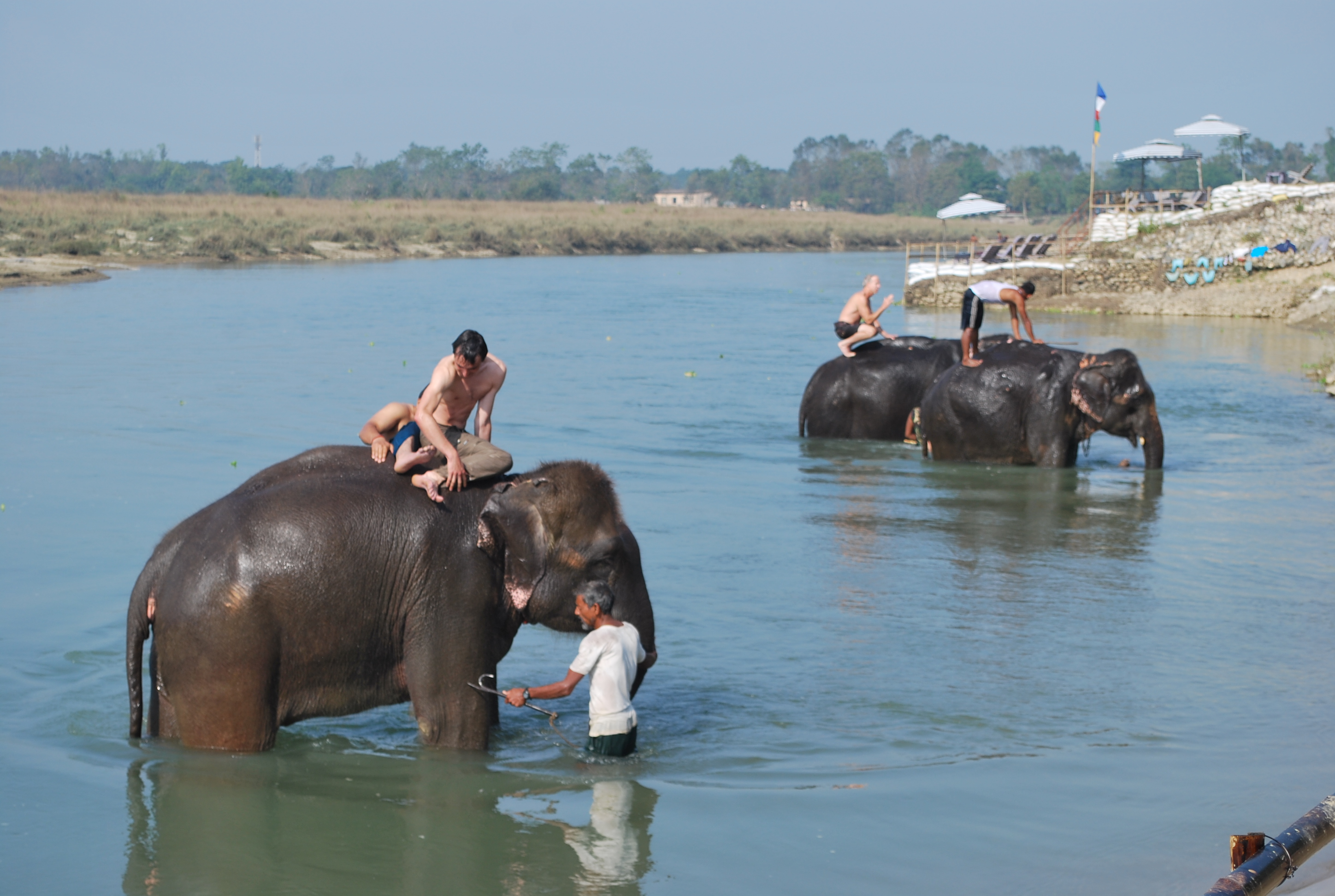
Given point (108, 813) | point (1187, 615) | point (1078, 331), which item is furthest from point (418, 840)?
point (1078, 331)

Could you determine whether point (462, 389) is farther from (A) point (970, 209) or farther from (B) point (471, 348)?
(A) point (970, 209)

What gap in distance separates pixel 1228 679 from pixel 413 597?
4907 millimetres

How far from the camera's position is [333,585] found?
235 inches

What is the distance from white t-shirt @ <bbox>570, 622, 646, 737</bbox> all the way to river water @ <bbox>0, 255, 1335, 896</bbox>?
0.43 m

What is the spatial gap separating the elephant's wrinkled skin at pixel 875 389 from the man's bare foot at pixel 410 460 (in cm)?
1081

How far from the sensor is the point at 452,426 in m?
6.83

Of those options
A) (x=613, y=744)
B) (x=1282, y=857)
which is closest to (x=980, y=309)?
(x=613, y=744)

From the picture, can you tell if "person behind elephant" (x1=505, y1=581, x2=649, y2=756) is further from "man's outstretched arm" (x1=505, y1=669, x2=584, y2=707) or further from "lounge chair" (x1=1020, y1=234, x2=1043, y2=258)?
"lounge chair" (x1=1020, y1=234, x2=1043, y2=258)

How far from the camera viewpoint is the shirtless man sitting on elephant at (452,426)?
627cm

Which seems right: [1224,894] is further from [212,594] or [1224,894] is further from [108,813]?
[108,813]

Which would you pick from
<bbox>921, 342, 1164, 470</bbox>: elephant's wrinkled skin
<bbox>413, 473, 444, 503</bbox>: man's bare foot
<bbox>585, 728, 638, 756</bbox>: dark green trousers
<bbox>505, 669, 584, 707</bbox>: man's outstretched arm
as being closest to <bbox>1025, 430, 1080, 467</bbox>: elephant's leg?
<bbox>921, 342, 1164, 470</bbox>: elephant's wrinkled skin

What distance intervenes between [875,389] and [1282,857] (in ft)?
42.6

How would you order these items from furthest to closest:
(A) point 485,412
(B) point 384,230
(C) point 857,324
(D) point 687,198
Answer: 1. (D) point 687,198
2. (B) point 384,230
3. (C) point 857,324
4. (A) point 485,412

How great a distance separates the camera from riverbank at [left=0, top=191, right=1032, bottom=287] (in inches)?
1964
